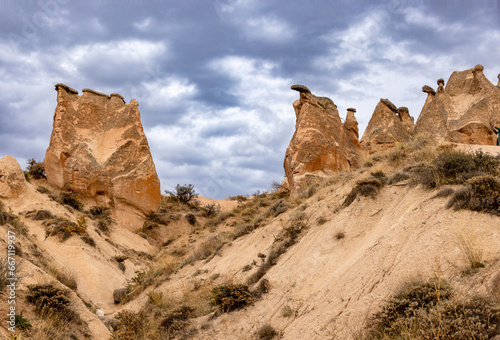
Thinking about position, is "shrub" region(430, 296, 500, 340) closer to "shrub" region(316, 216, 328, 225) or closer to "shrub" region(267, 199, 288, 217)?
"shrub" region(316, 216, 328, 225)

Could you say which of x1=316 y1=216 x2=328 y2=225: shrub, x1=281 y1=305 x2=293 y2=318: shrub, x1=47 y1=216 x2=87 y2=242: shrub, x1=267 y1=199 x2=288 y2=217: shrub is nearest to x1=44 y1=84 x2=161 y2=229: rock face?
x1=47 y1=216 x2=87 y2=242: shrub

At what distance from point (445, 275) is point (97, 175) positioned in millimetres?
18926

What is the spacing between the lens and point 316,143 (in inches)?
825

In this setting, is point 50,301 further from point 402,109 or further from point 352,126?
point 402,109

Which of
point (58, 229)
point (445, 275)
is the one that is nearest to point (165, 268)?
point (58, 229)

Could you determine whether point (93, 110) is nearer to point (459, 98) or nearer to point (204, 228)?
point (204, 228)

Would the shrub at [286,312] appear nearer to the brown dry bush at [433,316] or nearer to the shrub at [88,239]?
the brown dry bush at [433,316]

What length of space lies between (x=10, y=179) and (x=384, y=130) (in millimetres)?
18157

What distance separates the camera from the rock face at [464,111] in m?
20.8

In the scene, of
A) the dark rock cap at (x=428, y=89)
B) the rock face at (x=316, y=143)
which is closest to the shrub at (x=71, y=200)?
the rock face at (x=316, y=143)

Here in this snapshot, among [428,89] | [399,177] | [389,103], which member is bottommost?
[399,177]

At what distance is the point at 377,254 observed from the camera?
299 inches

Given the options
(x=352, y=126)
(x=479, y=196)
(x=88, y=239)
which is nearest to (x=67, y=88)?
(x=88, y=239)

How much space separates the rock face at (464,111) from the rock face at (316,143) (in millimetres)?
4083
